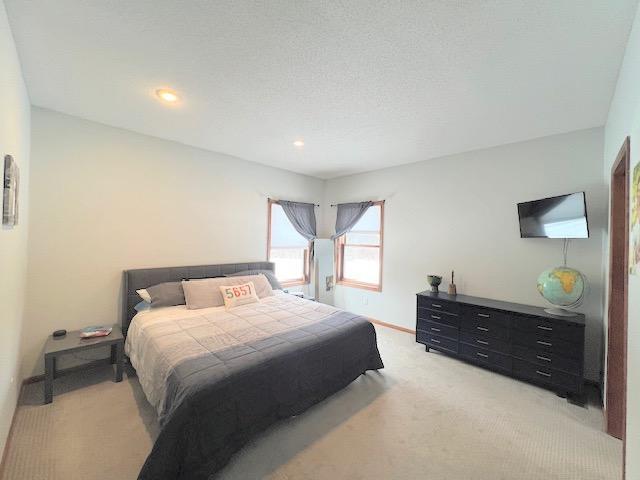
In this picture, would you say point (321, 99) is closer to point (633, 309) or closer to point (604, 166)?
point (633, 309)

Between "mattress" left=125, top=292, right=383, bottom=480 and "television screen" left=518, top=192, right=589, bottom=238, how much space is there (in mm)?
2094

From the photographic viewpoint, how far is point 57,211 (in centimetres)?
261

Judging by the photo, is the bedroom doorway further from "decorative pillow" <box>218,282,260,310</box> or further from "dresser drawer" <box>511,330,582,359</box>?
"decorative pillow" <box>218,282,260,310</box>

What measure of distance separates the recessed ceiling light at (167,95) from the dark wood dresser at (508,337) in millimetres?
3438

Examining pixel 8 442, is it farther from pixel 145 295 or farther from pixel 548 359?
pixel 548 359

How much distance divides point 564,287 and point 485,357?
1063mm

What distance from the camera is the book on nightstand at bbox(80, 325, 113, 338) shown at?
2517 millimetres

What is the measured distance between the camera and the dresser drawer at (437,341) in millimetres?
3159

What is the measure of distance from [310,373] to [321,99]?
7.44ft

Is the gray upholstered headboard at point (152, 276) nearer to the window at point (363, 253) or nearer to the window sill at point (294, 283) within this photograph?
the window sill at point (294, 283)

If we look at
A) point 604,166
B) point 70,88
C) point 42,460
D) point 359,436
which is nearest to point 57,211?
point 70,88

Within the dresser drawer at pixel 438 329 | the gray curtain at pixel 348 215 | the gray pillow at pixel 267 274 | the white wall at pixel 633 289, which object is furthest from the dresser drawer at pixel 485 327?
the gray pillow at pixel 267 274

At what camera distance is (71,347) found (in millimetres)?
2322

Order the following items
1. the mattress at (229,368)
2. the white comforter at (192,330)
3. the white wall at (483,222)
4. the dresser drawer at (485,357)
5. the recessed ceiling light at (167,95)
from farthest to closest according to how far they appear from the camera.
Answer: the dresser drawer at (485,357) < the white wall at (483,222) < the recessed ceiling light at (167,95) < the white comforter at (192,330) < the mattress at (229,368)
